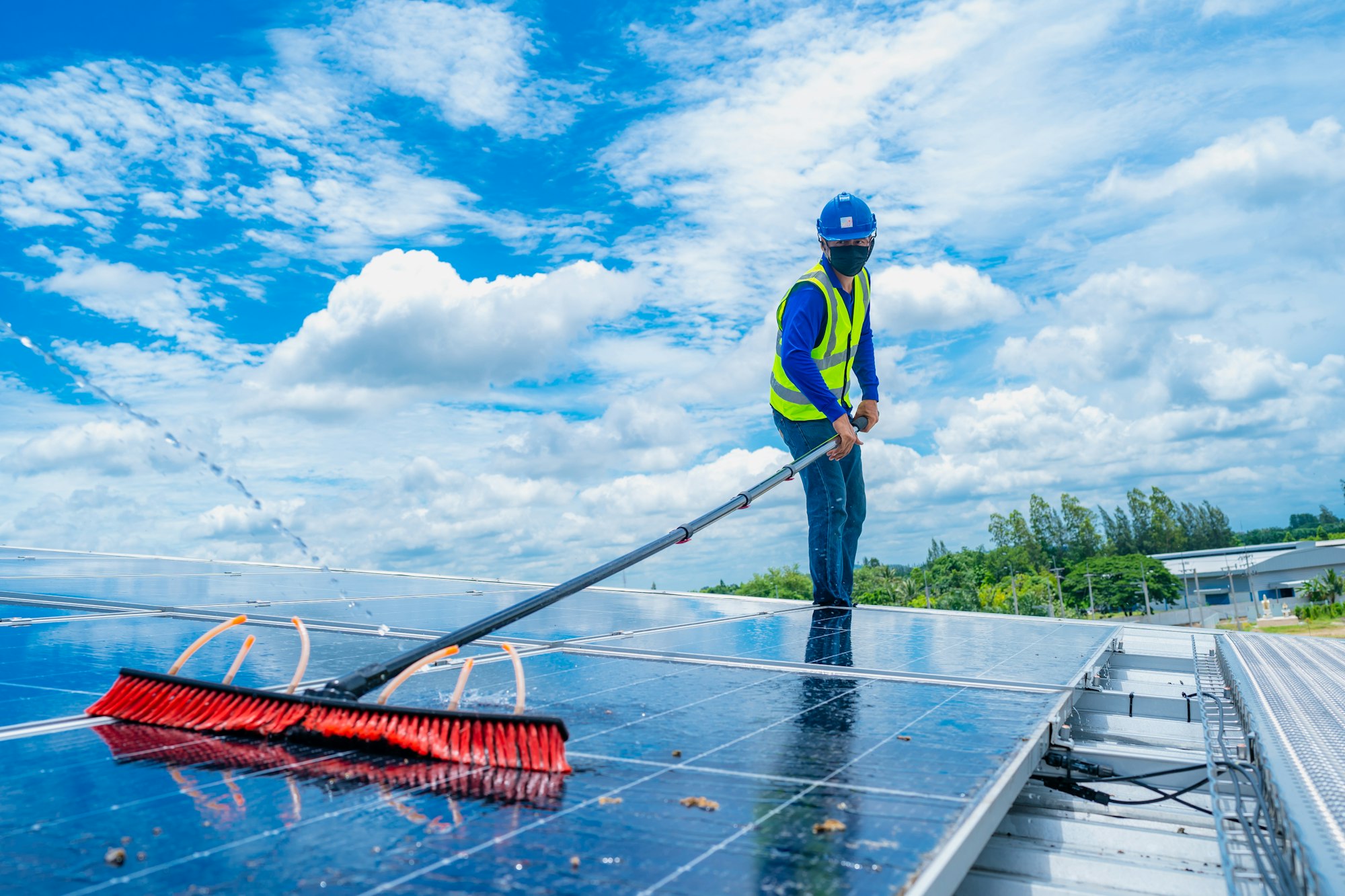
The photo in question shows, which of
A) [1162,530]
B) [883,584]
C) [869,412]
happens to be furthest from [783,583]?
[869,412]

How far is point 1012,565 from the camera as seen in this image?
133m

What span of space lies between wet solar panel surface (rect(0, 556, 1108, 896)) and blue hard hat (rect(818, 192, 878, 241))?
3.91 metres

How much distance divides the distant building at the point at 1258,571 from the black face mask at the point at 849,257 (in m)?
101

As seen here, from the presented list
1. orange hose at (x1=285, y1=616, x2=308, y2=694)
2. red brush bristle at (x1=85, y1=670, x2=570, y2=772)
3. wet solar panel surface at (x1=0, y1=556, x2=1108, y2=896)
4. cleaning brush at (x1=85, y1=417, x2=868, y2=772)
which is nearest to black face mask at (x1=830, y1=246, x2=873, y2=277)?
wet solar panel surface at (x1=0, y1=556, x2=1108, y2=896)

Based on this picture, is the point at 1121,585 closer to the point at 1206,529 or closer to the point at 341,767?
the point at 1206,529

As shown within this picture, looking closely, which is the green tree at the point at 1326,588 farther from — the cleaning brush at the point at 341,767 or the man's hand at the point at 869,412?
the cleaning brush at the point at 341,767

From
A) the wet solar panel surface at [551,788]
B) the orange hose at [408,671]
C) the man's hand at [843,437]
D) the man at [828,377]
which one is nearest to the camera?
the wet solar panel surface at [551,788]

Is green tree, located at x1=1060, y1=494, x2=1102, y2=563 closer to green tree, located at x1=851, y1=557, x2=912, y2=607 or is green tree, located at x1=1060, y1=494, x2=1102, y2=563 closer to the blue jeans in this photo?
green tree, located at x1=851, y1=557, x2=912, y2=607

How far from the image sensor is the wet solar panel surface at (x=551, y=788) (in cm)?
155

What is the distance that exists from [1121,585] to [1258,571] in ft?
59.1

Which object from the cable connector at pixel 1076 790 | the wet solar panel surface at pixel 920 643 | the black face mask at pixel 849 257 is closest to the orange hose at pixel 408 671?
the wet solar panel surface at pixel 920 643

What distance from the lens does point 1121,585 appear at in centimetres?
12088

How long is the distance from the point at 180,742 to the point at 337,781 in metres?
0.67

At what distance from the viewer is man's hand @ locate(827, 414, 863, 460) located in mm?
6609
